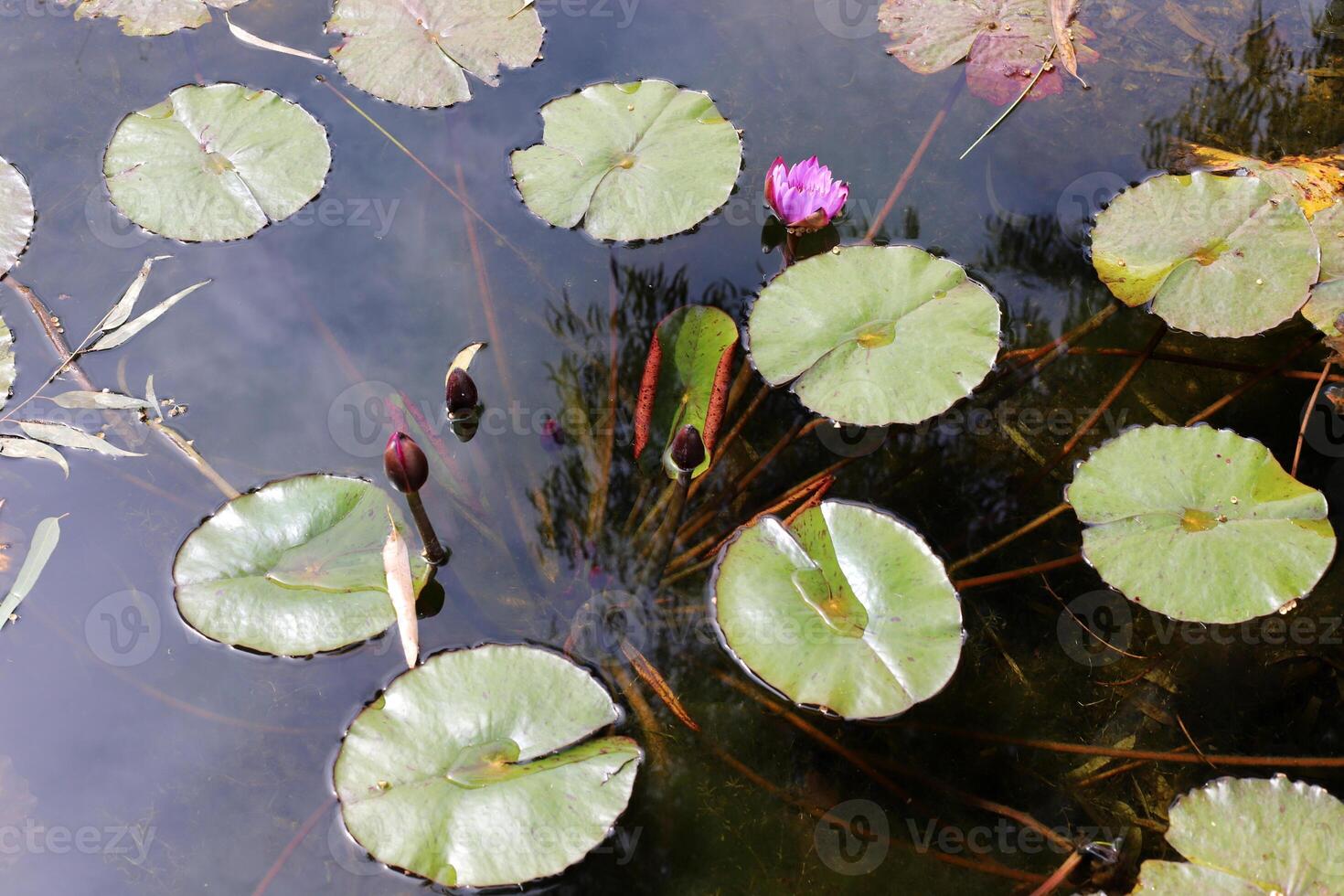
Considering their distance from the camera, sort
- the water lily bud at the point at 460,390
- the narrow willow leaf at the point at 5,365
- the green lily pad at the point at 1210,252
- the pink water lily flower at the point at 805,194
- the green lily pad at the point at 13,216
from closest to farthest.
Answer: the water lily bud at the point at 460,390, the narrow willow leaf at the point at 5,365, the green lily pad at the point at 1210,252, the pink water lily flower at the point at 805,194, the green lily pad at the point at 13,216

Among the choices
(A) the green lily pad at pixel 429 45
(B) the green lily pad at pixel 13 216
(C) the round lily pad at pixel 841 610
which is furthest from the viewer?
(A) the green lily pad at pixel 429 45

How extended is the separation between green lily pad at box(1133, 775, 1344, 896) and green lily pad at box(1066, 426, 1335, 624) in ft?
1.52

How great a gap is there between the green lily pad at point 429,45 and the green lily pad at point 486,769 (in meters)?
2.38

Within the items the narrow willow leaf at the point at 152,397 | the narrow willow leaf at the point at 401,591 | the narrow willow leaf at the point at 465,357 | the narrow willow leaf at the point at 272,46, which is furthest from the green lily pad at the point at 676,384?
the narrow willow leaf at the point at 272,46

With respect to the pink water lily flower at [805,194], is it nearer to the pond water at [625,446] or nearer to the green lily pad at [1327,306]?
the pond water at [625,446]

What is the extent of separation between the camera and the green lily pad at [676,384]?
2.98m

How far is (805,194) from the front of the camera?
10.5 feet

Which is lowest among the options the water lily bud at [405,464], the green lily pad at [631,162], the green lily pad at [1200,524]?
the water lily bud at [405,464]

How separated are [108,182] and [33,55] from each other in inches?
42.6

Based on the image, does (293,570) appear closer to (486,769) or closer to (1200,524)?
(486,769)

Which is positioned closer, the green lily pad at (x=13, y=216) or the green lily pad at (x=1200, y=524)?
the green lily pad at (x=1200, y=524)

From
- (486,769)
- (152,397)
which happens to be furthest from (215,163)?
(486,769)

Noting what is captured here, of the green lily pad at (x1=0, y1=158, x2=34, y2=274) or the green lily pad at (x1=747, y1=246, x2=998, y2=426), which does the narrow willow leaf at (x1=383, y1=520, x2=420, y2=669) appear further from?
the green lily pad at (x1=0, y1=158, x2=34, y2=274)

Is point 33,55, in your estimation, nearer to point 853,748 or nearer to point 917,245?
point 917,245
